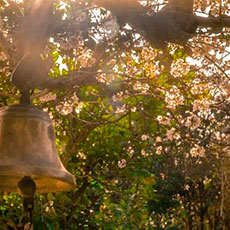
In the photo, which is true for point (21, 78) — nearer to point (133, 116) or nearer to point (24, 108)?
point (24, 108)

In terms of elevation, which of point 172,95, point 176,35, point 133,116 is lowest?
point 176,35

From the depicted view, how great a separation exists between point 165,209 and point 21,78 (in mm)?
8948

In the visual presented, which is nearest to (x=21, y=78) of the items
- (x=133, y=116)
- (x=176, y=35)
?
(x=176, y=35)

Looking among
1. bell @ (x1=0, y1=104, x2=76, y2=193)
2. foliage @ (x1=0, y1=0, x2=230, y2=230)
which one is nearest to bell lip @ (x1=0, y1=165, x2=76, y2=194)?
bell @ (x1=0, y1=104, x2=76, y2=193)

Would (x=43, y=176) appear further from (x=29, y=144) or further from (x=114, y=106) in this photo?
(x=114, y=106)

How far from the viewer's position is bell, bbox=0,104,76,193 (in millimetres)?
2852

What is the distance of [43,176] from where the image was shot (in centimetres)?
295

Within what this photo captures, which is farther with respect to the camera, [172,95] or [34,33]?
[172,95]

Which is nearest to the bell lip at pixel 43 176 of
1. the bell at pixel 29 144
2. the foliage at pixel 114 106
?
the bell at pixel 29 144

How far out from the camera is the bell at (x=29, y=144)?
9.36 feet

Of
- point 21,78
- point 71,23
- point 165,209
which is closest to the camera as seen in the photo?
point 21,78

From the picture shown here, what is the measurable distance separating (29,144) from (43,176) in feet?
0.57

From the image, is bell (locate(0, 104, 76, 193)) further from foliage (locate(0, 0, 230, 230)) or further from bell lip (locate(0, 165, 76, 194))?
foliage (locate(0, 0, 230, 230))

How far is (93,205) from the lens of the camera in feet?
24.6
